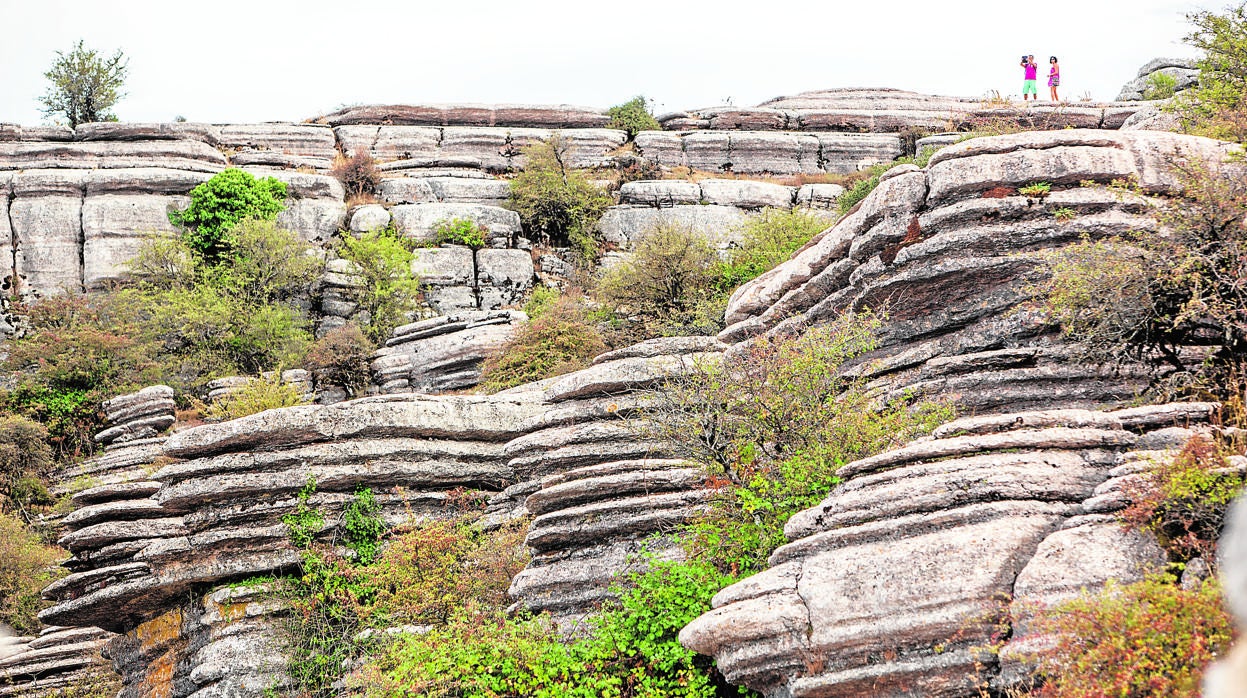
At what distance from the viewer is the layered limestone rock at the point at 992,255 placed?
51.1 feet

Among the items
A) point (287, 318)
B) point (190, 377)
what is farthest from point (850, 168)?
point (190, 377)

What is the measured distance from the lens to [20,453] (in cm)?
3123

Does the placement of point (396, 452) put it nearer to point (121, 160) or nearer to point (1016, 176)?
point (1016, 176)

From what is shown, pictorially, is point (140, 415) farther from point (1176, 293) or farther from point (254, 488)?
point (1176, 293)

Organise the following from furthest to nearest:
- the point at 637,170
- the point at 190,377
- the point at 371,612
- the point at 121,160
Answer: the point at 637,170, the point at 121,160, the point at 190,377, the point at 371,612

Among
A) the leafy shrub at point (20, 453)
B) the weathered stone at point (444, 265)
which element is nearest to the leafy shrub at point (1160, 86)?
the weathered stone at point (444, 265)

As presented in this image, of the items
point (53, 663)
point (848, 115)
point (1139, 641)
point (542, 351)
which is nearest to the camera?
point (1139, 641)

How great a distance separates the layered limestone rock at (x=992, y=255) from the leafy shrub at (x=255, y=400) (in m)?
16.7

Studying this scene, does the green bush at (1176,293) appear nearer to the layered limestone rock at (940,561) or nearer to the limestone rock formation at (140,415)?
the layered limestone rock at (940,561)

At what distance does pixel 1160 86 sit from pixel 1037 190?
32.6 meters

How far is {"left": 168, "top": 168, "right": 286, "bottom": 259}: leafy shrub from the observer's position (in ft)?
134

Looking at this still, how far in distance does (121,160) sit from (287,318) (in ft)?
39.7

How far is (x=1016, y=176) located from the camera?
16.8 meters

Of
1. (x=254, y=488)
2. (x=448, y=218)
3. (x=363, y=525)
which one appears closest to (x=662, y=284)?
(x=363, y=525)
